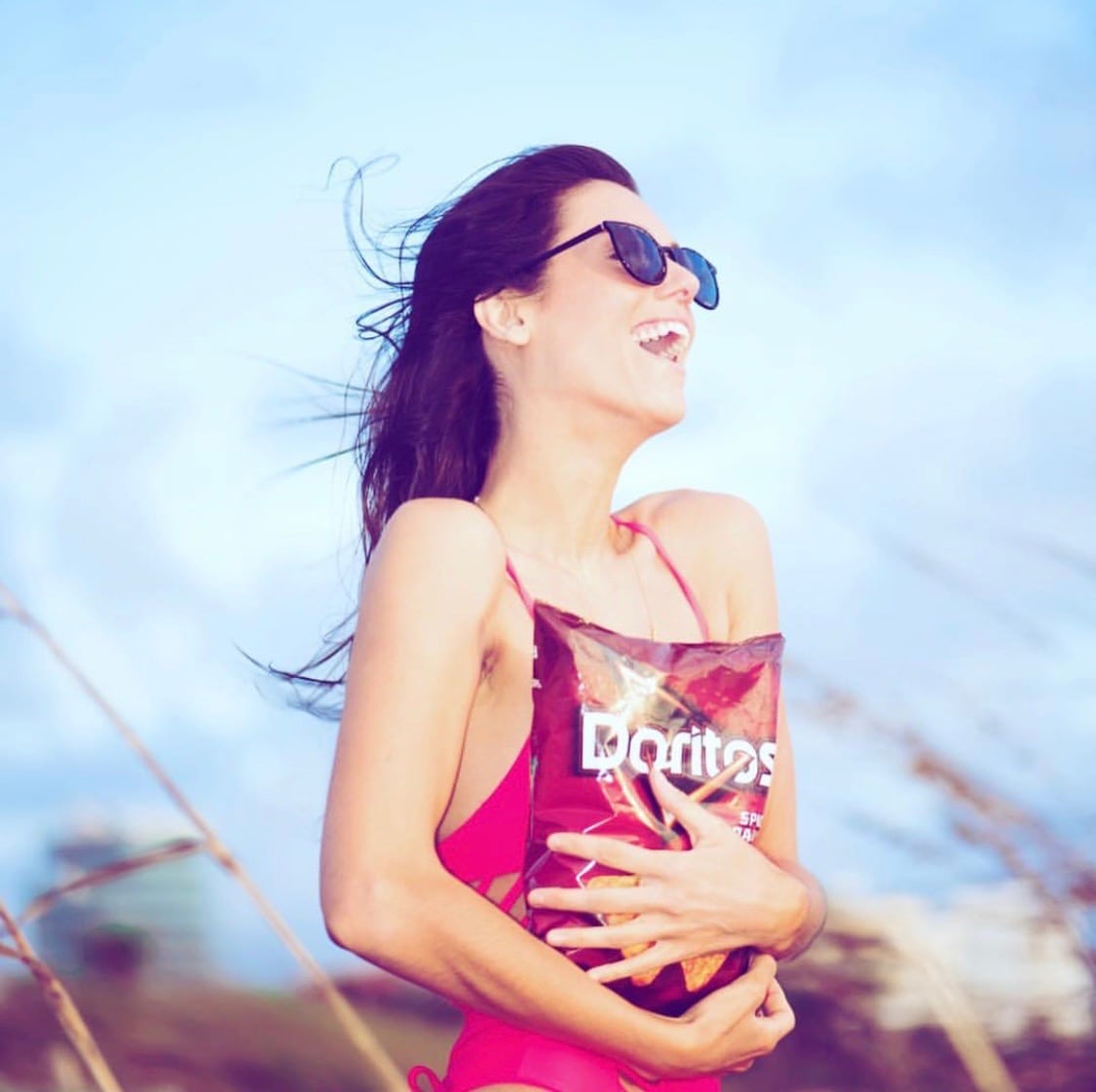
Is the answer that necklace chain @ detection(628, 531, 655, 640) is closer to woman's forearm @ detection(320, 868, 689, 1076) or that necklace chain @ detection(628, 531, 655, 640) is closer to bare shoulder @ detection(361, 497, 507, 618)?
bare shoulder @ detection(361, 497, 507, 618)

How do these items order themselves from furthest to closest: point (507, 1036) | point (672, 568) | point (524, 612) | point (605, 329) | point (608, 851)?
1. point (672, 568)
2. point (605, 329)
3. point (524, 612)
4. point (507, 1036)
5. point (608, 851)

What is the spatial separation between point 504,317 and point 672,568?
0.37 m

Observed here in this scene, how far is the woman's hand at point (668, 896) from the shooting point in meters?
1.47

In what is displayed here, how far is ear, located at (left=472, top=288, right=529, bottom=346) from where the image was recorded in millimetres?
1884

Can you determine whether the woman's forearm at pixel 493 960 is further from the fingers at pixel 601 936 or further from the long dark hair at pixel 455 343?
the long dark hair at pixel 455 343

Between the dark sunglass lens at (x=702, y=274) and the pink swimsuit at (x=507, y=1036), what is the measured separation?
473mm

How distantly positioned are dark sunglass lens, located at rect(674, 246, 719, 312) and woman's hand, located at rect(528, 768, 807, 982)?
27.7 inches

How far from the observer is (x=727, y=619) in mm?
1928

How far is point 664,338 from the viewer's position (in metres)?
1.87

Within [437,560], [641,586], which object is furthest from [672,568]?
[437,560]

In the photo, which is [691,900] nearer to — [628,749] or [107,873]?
[628,749]

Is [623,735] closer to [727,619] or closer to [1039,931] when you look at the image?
[727,619]

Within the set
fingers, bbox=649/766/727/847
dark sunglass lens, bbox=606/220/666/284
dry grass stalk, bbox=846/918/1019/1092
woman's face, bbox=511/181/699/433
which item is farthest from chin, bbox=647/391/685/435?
dry grass stalk, bbox=846/918/1019/1092

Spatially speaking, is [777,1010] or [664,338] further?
[664,338]
